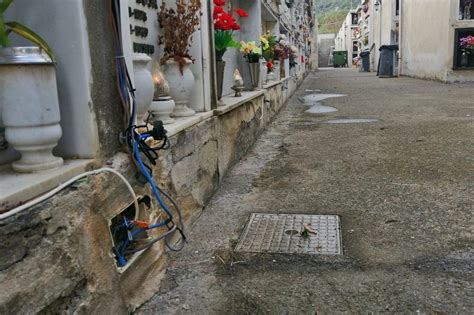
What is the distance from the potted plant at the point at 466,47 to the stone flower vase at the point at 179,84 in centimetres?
1419

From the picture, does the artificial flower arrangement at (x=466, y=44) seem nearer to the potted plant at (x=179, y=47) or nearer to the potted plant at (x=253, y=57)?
the potted plant at (x=253, y=57)

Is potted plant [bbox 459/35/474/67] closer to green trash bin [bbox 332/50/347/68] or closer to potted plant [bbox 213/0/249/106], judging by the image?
potted plant [bbox 213/0/249/106]

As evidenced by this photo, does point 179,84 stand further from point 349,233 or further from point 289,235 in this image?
point 349,233

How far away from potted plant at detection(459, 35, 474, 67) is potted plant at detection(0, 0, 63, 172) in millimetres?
15893

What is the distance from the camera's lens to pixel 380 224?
301cm

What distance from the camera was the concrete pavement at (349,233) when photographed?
214cm

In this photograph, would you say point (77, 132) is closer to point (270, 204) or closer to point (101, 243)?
point (101, 243)

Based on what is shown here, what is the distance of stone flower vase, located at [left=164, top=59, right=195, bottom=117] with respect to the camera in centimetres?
342

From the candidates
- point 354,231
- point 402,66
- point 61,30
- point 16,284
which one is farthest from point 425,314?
point 402,66

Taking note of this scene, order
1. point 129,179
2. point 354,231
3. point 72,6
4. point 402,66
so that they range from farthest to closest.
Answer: point 402,66 → point 354,231 → point 129,179 → point 72,6

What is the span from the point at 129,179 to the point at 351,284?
117cm

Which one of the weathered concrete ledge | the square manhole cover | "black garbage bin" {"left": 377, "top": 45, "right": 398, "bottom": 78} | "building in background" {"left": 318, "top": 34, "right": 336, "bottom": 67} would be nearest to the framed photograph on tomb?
"black garbage bin" {"left": 377, "top": 45, "right": 398, "bottom": 78}

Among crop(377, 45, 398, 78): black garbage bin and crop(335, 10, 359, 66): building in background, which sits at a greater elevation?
crop(335, 10, 359, 66): building in background

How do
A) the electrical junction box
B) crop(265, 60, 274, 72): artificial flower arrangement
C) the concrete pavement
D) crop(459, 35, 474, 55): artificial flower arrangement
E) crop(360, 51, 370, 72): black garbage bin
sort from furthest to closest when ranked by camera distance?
1. crop(360, 51, 370, 72): black garbage bin
2. crop(459, 35, 474, 55): artificial flower arrangement
3. crop(265, 60, 274, 72): artificial flower arrangement
4. the concrete pavement
5. the electrical junction box
